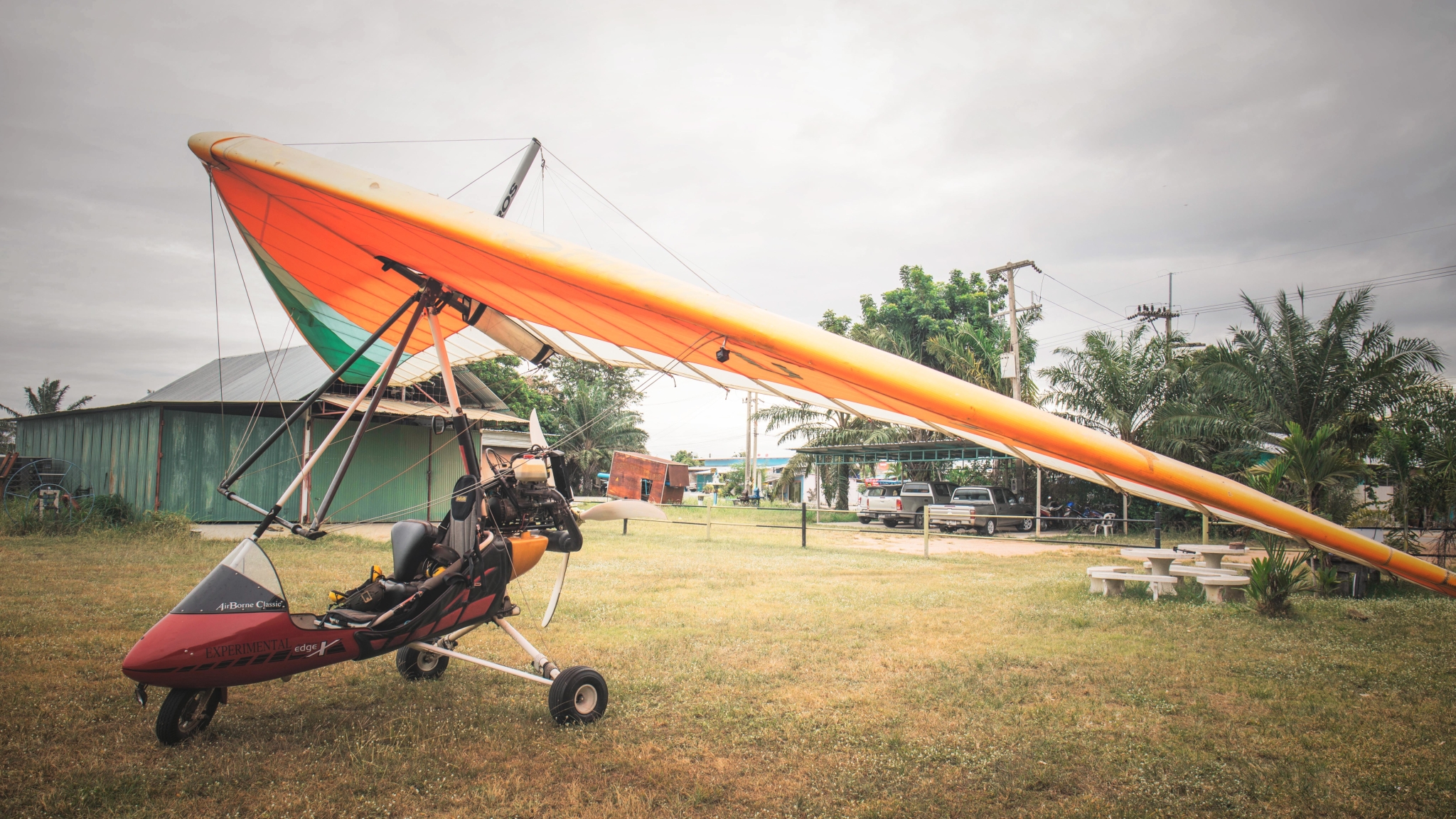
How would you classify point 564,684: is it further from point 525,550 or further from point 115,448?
point 115,448

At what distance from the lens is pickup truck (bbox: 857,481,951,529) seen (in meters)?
23.4

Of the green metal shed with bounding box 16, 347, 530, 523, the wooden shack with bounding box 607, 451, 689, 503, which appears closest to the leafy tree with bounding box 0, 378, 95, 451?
the green metal shed with bounding box 16, 347, 530, 523

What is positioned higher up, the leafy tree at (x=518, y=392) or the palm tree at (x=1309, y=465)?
the leafy tree at (x=518, y=392)

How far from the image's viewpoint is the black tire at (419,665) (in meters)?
4.98

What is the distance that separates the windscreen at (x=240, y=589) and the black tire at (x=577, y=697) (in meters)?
1.57

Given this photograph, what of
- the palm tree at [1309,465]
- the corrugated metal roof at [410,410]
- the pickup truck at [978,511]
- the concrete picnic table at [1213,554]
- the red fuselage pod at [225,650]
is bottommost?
the pickup truck at [978,511]

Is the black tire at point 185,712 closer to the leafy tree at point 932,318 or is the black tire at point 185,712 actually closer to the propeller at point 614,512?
→ the propeller at point 614,512

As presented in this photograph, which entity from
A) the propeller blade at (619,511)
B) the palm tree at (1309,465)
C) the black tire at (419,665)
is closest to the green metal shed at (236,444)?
the black tire at (419,665)

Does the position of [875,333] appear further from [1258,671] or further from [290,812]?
[290,812]

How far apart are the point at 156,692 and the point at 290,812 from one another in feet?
7.47

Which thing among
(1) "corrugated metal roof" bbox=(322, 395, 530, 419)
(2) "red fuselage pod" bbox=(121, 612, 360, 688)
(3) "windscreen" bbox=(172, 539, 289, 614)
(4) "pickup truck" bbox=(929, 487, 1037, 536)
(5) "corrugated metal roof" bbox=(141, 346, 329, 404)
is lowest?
(4) "pickup truck" bbox=(929, 487, 1037, 536)

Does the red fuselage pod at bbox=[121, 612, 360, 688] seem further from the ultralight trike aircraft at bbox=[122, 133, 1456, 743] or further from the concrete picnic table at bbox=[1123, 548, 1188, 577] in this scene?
the concrete picnic table at bbox=[1123, 548, 1188, 577]

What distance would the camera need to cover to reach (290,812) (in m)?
3.07

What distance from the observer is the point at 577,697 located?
4.22m
